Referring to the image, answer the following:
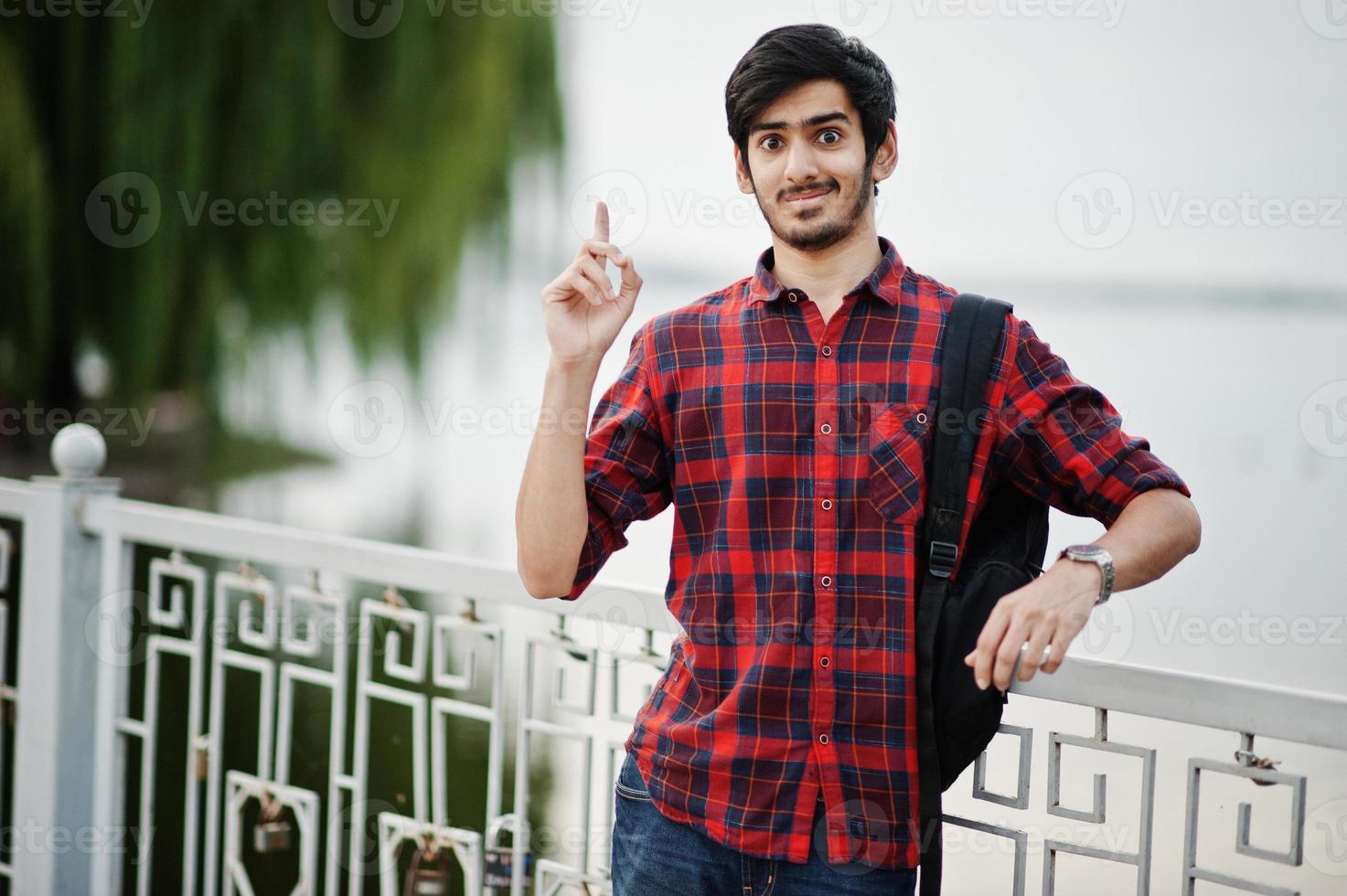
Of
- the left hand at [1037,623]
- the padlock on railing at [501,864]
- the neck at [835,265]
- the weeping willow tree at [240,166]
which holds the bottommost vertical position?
the padlock on railing at [501,864]

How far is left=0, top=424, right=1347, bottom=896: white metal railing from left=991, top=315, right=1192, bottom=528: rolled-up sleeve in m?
0.18

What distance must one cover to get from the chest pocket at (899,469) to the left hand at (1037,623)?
14 centimetres

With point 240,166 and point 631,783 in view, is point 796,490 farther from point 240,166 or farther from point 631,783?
point 240,166

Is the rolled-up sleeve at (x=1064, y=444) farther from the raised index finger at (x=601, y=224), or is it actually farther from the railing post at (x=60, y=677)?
the railing post at (x=60, y=677)

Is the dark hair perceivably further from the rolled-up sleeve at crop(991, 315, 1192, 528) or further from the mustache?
the rolled-up sleeve at crop(991, 315, 1192, 528)

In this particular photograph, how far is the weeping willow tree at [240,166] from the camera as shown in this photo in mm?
4926

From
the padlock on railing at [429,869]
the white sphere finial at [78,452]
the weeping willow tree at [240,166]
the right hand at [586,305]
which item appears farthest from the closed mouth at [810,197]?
the weeping willow tree at [240,166]

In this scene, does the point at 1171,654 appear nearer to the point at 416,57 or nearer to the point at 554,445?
the point at 416,57

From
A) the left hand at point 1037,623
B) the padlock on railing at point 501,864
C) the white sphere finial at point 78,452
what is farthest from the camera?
the white sphere finial at point 78,452

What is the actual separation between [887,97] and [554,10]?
15.2ft

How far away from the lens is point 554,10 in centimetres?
564

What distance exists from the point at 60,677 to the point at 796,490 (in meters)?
1.65

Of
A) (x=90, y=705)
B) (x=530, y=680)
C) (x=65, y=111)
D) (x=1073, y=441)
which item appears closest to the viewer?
(x=1073, y=441)

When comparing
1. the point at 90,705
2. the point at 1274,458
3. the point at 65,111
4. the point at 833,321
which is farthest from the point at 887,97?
the point at 1274,458
